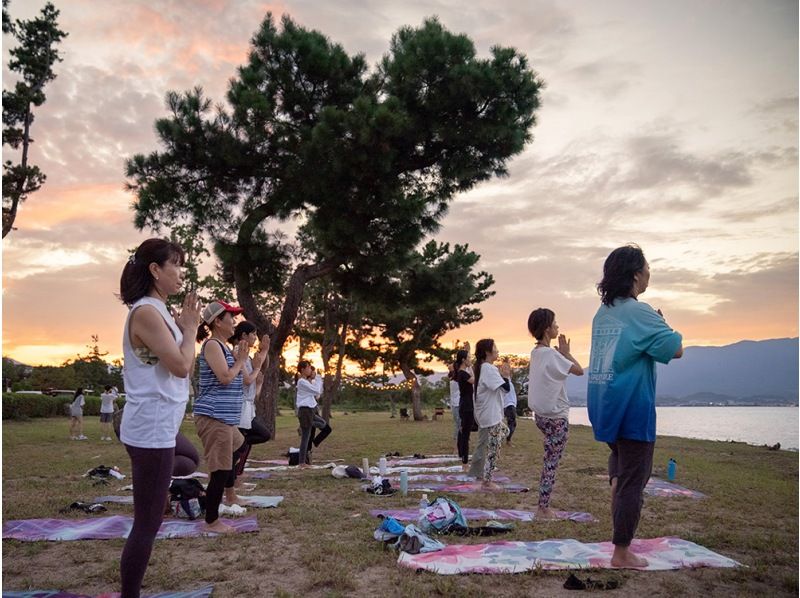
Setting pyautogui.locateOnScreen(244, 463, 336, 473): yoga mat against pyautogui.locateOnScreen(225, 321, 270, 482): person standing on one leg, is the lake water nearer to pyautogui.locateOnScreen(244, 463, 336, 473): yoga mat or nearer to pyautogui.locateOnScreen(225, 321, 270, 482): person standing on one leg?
pyautogui.locateOnScreen(225, 321, 270, 482): person standing on one leg

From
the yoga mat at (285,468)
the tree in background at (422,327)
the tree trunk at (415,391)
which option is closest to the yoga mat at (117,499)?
the yoga mat at (285,468)

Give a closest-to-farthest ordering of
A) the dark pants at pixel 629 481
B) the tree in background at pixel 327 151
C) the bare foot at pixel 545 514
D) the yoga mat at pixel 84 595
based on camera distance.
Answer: the yoga mat at pixel 84 595, the dark pants at pixel 629 481, the bare foot at pixel 545 514, the tree in background at pixel 327 151

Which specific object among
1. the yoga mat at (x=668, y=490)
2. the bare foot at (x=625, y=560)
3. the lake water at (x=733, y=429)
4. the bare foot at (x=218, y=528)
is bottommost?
the lake water at (x=733, y=429)

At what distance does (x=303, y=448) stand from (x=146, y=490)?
786 cm

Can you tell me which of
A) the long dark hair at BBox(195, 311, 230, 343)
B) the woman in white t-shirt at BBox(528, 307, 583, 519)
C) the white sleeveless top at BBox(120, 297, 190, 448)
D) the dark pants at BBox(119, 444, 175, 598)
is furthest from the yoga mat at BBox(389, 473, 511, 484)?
the white sleeveless top at BBox(120, 297, 190, 448)

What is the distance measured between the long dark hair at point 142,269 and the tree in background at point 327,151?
10.0 m

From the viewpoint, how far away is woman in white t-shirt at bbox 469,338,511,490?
7.93 metres

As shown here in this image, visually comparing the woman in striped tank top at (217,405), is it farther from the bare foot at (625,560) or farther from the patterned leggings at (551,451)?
the bare foot at (625,560)

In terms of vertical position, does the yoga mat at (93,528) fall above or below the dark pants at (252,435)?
below

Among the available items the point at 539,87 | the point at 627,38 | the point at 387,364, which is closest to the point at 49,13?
the point at 539,87

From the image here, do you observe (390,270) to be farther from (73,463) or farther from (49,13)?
(49,13)

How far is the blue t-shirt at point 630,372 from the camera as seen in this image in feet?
13.1

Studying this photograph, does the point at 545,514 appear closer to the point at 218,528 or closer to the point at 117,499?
the point at 218,528

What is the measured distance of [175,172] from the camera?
601 inches
